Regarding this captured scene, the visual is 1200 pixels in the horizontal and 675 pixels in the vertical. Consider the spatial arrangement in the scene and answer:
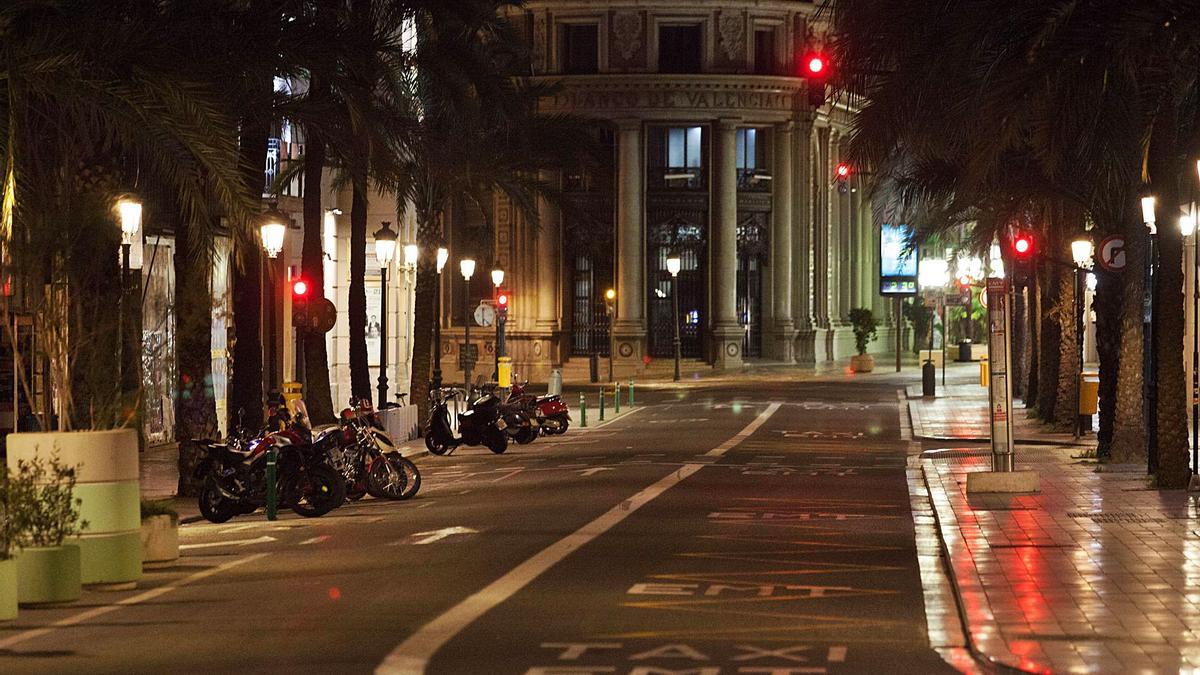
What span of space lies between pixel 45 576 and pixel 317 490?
26.0 feet

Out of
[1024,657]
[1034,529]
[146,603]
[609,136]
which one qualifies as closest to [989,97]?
[1034,529]

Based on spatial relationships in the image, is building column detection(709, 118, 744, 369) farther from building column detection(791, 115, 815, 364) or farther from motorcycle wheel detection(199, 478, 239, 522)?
motorcycle wheel detection(199, 478, 239, 522)

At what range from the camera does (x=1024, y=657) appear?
11906 millimetres

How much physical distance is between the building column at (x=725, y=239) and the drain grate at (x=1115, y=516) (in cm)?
5468

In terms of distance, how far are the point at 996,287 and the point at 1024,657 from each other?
41.1ft

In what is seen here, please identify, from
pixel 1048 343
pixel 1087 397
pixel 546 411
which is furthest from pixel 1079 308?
pixel 546 411

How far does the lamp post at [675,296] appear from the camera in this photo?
229 ft

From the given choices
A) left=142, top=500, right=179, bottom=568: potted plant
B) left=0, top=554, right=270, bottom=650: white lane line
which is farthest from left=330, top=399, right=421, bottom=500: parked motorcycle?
left=142, top=500, right=179, bottom=568: potted plant

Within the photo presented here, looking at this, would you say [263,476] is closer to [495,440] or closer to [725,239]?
[495,440]

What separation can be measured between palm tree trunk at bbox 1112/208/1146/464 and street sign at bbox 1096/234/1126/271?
0.12 m

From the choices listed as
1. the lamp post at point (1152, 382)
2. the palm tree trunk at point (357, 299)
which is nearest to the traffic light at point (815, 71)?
the lamp post at point (1152, 382)

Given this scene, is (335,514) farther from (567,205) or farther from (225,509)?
(567,205)

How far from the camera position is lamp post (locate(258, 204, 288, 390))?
2870cm

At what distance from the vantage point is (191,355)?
24.5 meters
